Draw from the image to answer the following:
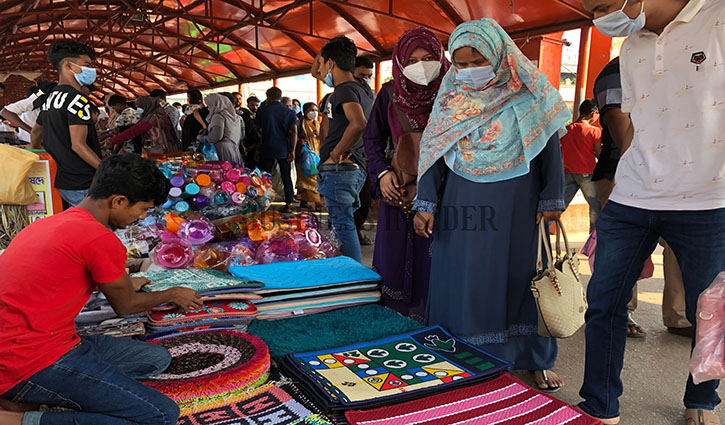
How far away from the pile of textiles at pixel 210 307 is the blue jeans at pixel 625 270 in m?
1.29

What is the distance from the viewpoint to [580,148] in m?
4.79

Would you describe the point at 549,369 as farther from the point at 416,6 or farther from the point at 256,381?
the point at 416,6

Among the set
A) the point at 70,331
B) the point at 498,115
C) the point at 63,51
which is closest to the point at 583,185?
the point at 498,115

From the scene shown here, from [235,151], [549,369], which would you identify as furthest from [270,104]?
[549,369]

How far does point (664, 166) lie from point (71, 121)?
298cm

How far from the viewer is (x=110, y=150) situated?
7.05 meters

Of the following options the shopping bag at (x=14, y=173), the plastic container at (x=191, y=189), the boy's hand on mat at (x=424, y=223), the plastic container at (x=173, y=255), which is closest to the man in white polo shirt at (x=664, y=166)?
the boy's hand on mat at (x=424, y=223)

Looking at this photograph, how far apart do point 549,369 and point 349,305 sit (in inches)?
36.1

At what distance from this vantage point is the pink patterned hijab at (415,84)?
2143 millimetres

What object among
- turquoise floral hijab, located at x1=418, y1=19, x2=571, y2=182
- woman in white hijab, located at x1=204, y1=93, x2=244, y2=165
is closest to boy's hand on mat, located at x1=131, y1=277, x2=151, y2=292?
turquoise floral hijab, located at x1=418, y1=19, x2=571, y2=182

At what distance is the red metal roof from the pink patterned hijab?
4308 mm

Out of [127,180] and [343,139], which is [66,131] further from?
[127,180]

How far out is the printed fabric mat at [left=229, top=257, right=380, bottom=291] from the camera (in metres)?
2.18

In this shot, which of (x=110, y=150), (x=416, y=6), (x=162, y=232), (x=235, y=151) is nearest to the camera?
(x=162, y=232)
